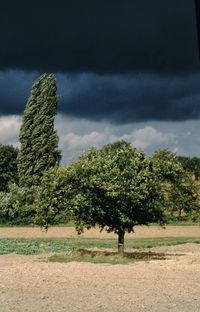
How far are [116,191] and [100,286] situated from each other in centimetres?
939

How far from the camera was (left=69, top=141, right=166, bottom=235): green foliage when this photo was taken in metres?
28.9

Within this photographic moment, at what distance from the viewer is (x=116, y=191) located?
2861cm

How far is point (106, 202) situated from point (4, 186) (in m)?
69.1

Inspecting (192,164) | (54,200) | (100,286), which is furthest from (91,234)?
(192,164)

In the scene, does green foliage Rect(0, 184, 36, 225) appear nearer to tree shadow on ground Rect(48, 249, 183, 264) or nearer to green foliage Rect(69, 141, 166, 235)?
tree shadow on ground Rect(48, 249, 183, 264)

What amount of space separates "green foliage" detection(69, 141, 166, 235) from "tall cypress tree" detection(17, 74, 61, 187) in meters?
46.8

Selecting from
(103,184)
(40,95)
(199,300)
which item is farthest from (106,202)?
(40,95)

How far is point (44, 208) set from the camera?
30.5 meters

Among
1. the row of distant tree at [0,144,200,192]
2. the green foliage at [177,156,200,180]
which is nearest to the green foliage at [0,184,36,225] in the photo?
the row of distant tree at [0,144,200,192]

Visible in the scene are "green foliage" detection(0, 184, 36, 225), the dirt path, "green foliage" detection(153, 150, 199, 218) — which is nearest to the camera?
"green foliage" detection(153, 150, 199, 218)

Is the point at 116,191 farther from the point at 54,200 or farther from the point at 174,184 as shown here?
the point at 174,184

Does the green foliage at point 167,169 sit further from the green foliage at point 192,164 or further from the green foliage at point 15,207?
the green foliage at point 192,164

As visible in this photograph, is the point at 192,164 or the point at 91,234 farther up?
the point at 192,164

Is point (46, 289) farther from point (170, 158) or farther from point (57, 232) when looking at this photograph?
point (57, 232)
